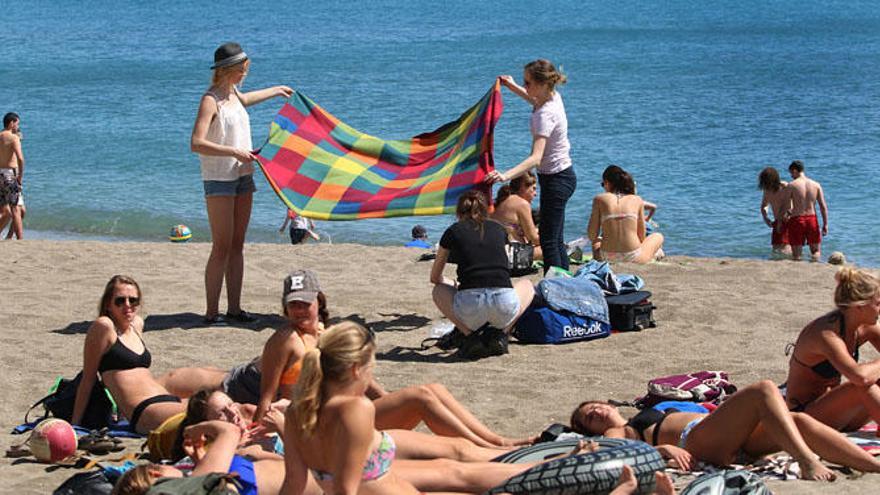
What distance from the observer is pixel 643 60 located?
5044 cm

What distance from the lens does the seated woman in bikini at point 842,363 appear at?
254 inches

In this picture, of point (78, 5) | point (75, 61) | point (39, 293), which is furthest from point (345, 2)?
point (39, 293)

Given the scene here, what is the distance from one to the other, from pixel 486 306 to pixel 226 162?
7.30ft

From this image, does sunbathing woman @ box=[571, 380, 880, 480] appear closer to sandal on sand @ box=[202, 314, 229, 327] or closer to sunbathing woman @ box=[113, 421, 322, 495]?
sunbathing woman @ box=[113, 421, 322, 495]

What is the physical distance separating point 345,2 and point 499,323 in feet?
279

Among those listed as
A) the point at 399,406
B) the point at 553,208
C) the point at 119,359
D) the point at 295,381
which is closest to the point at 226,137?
the point at 553,208

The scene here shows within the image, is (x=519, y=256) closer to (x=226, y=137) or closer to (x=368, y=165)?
(x=368, y=165)

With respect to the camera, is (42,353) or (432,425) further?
(42,353)

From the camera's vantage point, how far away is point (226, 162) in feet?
30.8

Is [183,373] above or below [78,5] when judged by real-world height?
below

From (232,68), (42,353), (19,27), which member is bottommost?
(42,353)

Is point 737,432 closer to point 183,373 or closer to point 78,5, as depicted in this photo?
point 183,373

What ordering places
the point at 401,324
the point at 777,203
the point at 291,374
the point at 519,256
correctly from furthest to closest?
the point at 777,203
the point at 519,256
the point at 401,324
the point at 291,374

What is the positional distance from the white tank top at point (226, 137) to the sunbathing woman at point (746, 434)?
3.96 m
